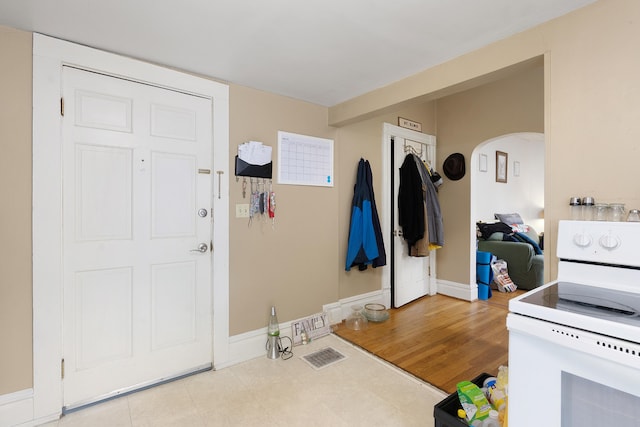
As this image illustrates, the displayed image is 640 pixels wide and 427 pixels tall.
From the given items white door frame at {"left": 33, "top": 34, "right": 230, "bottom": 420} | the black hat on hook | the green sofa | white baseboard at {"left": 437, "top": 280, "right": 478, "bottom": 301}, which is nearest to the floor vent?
white door frame at {"left": 33, "top": 34, "right": 230, "bottom": 420}

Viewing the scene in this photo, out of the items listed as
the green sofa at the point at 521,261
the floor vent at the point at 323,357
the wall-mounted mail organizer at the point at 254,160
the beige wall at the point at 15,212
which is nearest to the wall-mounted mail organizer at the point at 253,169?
the wall-mounted mail organizer at the point at 254,160

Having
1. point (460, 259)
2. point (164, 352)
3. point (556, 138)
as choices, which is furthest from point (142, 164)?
point (460, 259)

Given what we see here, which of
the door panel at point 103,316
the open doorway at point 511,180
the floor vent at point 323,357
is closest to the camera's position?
the door panel at point 103,316

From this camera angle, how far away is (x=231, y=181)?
2.26 metres

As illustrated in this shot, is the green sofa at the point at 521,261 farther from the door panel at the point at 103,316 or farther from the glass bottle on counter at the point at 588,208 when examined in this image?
Result: the door panel at the point at 103,316

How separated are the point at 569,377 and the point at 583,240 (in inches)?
22.9

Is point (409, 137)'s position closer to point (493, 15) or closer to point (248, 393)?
point (493, 15)

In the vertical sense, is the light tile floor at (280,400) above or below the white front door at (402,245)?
below

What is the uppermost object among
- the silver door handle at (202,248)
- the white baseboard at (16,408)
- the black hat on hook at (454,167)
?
the black hat on hook at (454,167)

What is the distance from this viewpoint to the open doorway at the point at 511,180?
4.81 m

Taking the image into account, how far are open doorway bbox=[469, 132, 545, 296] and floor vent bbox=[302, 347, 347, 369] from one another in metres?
3.23

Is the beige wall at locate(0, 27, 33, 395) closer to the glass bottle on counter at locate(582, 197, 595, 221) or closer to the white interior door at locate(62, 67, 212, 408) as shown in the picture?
the white interior door at locate(62, 67, 212, 408)

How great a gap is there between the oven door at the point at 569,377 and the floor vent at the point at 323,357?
57.6 inches

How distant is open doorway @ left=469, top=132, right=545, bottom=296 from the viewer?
4.81 meters
